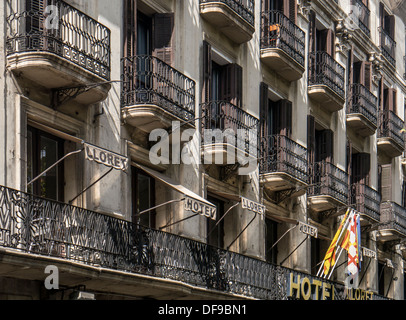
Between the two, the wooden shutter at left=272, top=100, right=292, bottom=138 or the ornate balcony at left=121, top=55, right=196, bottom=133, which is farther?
the wooden shutter at left=272, top=100, right=292, bottom=138

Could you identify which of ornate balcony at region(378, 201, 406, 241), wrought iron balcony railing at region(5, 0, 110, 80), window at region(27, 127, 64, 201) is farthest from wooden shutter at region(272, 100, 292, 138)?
window at region(27, 127, 64, 201)

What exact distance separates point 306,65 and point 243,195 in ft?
20.8

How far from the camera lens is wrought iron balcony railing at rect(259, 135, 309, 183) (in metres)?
28.9

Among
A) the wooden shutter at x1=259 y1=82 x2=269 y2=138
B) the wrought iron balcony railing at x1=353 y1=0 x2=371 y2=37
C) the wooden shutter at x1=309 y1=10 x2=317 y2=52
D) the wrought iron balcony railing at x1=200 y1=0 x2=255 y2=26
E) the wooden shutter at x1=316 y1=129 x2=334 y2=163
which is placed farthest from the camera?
the wrought iron balcony railing at x1=353 y1=0 x2=371 y2=37

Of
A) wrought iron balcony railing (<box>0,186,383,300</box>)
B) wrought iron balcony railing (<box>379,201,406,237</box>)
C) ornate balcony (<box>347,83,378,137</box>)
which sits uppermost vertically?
ornate balcony (<box>347,83,378,137</box>)

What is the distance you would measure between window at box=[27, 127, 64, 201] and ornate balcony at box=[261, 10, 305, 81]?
9.60m

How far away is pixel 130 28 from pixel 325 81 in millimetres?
10678

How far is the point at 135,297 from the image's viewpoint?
73.7ft

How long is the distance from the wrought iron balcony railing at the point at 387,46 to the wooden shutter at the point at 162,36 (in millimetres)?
16502

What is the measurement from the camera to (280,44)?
29.7 m

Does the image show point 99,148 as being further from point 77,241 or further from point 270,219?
point 270,219

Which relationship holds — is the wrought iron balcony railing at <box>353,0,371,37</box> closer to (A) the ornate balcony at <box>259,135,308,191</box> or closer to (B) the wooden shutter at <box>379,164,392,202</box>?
(B) the wooden shutter at <box>379,164,392,202</box>

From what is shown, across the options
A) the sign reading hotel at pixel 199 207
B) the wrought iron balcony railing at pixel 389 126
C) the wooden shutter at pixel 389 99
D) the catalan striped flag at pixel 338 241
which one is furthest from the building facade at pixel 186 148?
the wooden shutter at pixel 389 99

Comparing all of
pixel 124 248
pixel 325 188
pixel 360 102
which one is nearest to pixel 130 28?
pixel 124 248
